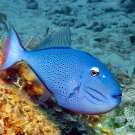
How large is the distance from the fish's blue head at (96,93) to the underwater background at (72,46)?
2.15 ft

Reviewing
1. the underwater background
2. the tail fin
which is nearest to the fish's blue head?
the tail fin

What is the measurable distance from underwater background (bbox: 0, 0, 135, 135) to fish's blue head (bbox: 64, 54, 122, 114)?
25.8 inches

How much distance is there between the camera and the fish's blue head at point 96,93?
1438 millimetres

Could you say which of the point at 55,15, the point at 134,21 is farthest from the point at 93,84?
the point at 55,15

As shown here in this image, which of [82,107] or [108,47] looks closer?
[82,107]

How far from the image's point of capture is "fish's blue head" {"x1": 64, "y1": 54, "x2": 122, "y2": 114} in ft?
4.72

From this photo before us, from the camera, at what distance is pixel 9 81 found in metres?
2.25

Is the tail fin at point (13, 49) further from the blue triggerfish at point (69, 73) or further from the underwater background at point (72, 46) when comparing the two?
the underwater background at point (72, 46)

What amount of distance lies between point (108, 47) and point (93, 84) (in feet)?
21.9

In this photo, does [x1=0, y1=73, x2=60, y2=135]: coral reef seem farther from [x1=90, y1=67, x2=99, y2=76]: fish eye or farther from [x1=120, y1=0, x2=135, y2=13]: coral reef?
[x1=120, y1=0, x2=135, y2=13]: coral reef

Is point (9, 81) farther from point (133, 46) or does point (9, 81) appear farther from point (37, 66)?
point (133, 46)

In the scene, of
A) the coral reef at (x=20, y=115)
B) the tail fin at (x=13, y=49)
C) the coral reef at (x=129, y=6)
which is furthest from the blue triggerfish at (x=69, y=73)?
the coral reef at (x=129, y=6)

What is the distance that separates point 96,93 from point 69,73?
0.23 metres

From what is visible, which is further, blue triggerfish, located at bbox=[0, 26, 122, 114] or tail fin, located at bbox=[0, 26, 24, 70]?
tail fin, located at bbox=[0, 26, 24, 70]
